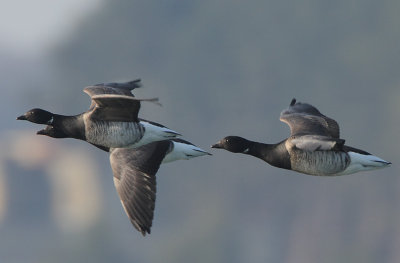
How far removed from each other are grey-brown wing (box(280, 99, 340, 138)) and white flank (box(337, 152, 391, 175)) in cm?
124

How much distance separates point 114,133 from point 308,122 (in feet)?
18.2

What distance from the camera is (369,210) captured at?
601 ft

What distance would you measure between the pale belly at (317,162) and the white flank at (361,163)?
463 millimetres

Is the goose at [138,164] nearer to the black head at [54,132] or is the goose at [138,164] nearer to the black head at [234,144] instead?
the black head at [54,132]

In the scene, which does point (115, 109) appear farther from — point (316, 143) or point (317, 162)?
point (317, 162)

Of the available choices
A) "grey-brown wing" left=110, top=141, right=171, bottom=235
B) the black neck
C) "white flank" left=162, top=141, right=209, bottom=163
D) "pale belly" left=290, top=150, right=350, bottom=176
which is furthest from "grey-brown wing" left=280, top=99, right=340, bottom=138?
"grey-brown wing" left=110, top=141, right=171, bottom=235

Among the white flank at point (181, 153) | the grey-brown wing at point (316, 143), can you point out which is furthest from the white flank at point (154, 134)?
the grey-brown wing at point (316, 143)

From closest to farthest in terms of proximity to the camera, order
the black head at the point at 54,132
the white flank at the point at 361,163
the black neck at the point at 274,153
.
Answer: the black neck at the point at 274,153 → the white flank at the point at 361,163 → the black head at the point at 54,132

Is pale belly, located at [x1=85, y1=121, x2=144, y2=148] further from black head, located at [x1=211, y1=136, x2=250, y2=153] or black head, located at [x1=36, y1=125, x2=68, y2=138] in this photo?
black head, located at [x1=211, y1=136, x2=250, y2=153]

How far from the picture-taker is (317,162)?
2888cm

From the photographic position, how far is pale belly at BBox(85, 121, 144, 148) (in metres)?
28.8

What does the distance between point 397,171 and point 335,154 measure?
155054mm

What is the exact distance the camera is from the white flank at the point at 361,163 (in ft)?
96.9

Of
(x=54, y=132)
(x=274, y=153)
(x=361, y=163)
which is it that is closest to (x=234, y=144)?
(x=274, y=153)
